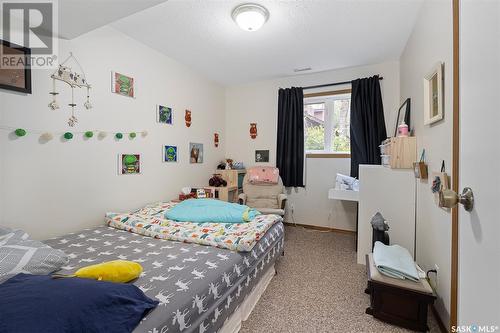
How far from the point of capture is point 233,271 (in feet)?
4.67

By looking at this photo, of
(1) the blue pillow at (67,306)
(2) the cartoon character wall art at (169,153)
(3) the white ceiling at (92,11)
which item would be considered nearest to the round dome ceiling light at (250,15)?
(3) the white ceiling at (92,11)

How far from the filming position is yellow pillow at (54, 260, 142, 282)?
41.1 inches

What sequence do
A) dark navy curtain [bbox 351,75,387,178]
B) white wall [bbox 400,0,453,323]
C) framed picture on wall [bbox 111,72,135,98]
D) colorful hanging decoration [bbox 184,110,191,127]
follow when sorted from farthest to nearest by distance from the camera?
colorful hanging decoration [bbox 184,110,191,127] < dark navy curtain [bbox 351,75,387,178] < framed picture on wall [bbox 111,72,135,98] < white wall [bbox 400,0,453,323]

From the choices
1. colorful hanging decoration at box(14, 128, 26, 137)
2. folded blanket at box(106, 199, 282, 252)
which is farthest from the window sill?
colorful hanging decoration at box(14, 128, 26, 137)

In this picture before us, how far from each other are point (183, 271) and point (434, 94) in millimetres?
2200

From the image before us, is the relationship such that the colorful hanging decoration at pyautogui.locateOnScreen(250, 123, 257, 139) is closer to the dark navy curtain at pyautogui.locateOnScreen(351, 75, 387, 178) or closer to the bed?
the dark navy curtain at pyautogui.locateOnScreen(351, 75, 387, 178)

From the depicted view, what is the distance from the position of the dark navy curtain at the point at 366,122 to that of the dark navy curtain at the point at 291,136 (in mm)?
808

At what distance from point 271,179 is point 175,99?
1.92m

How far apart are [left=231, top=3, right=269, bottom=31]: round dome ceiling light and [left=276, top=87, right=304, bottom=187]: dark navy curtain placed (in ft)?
5.67

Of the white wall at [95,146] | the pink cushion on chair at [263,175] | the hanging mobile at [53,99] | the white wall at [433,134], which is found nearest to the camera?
the white wall at [433,134]

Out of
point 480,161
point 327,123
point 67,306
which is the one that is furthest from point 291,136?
point 67,306

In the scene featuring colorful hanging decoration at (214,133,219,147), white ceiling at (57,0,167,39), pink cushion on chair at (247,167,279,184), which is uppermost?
white ceiling at (57,0,167,39)

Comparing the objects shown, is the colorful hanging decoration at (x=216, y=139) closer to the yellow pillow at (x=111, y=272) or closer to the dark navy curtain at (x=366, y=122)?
the dark navy curtain at (x=366, y=122)

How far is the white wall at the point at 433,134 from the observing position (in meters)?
1.46
